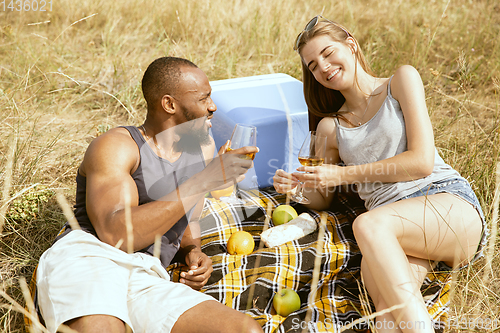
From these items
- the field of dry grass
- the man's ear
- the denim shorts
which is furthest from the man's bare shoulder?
the denim shorts

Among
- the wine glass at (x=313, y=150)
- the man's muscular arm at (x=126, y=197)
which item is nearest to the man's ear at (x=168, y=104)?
the man's muscular arm at (x=126, y=197)

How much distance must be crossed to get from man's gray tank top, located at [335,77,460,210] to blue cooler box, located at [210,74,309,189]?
71 centimetres

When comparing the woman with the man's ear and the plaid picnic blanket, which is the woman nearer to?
the plaid picnic blanket

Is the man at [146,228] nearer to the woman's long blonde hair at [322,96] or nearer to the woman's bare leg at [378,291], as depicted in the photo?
the woman's bare leg at [378,291]

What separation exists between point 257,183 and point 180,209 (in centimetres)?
164

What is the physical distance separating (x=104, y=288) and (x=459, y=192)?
88.2 inches

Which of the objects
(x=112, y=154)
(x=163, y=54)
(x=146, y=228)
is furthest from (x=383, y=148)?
(x=163, y=54)

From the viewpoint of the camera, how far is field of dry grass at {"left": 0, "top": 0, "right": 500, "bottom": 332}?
315 cm

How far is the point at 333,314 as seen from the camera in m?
2.51

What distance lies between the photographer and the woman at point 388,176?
2.29 m

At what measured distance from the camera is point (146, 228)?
2.25m

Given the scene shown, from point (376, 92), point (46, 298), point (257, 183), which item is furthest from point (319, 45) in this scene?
point (46, 298)

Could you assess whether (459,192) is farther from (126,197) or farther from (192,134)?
(126,197)

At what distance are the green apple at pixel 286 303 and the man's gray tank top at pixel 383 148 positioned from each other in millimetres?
895
